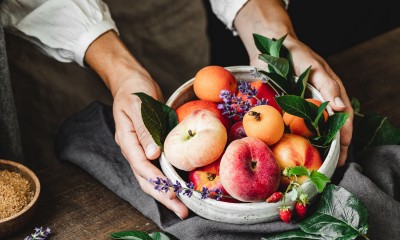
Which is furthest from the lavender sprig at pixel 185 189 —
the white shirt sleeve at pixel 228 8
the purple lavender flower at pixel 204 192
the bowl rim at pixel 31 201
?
the white shirt sleeve at pixel 228 8

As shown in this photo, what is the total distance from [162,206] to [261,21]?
48 cm

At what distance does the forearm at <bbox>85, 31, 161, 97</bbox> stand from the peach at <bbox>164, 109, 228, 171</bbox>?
0.20m

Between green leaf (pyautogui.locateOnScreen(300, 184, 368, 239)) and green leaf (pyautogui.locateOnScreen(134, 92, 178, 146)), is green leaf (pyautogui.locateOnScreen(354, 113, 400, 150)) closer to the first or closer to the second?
green leaf (pyautogui.locateOnScreen(300, 184, 368, 239))

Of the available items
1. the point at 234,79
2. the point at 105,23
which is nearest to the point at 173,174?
the point at 234,79

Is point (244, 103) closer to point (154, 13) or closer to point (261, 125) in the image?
point (261, 125)

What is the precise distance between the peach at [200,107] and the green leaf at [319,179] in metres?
0.20

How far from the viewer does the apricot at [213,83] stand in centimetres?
102

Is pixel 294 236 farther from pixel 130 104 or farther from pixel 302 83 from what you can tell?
pixel 130 104

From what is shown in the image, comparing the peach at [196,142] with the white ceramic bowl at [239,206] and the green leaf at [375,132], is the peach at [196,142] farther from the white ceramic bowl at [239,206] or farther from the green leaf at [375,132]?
the green leaf at [375,132]

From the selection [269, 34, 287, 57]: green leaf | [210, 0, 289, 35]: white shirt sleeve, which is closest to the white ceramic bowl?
[269, 34, 287, 57]: green leaf

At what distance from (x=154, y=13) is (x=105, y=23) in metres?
1.25

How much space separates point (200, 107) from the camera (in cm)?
101

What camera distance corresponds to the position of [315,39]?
210cm

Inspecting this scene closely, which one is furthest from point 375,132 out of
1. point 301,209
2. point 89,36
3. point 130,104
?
point 89,36
